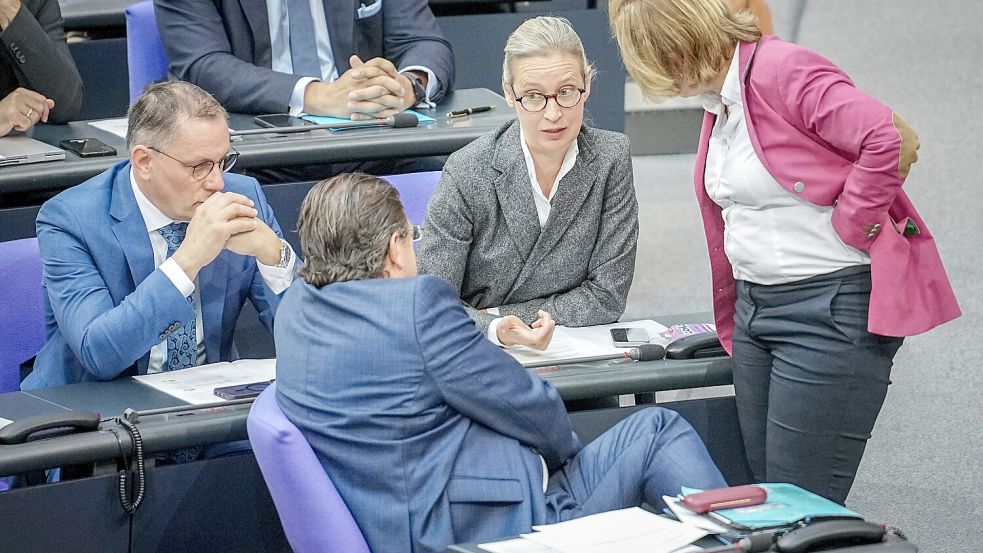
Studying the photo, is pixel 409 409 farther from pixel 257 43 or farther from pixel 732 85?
pixel 257 43

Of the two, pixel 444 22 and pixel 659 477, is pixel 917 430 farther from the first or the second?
pixel 444 22

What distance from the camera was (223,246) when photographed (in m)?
2.54

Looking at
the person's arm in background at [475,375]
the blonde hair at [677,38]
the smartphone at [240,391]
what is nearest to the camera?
the person's arm in background at [475,375]

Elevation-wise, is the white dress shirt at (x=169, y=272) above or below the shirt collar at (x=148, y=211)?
below

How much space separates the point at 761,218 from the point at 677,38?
0.34 metres

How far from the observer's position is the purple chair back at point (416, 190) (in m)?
3.09

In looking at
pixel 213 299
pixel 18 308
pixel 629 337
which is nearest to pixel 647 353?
pixel 629 337

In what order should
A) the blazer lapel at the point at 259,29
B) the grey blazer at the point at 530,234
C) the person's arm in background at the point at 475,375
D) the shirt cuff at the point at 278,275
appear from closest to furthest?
1. the person's arm in background at the point at 475,375
2. the shirt cuff at the point at 278,275
3. the grey blazer at the point at 530,234
4. the blazer lapel at the point at 259,29

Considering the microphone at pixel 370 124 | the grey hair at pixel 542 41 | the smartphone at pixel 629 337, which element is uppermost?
the grey hair at pixel 542 41

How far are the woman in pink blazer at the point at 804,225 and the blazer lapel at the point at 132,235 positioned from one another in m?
0.99

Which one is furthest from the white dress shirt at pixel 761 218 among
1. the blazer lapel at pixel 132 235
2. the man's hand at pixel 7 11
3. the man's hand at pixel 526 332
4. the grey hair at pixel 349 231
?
the man's hand at pixel 7 11

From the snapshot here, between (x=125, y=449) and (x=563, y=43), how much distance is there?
1211 millimetres

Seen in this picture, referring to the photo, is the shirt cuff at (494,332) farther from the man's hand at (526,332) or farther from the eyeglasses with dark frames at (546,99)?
the eyeglasses with dark frames at (546,99)

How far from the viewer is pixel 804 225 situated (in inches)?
89.0
